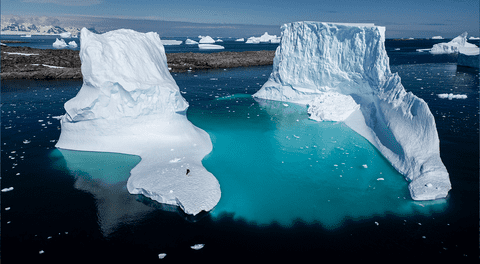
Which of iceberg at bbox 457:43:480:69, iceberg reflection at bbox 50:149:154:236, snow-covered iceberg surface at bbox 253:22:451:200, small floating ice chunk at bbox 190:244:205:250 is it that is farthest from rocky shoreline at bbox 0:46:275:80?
small floating ice chunk at bbox 190:244:205:250

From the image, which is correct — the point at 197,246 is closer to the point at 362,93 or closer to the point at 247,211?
the point at 247,211

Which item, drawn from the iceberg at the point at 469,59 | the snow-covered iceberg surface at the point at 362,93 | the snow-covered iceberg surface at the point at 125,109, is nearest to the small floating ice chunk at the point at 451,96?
the snow-covered iceberg surface at the point at 362,93

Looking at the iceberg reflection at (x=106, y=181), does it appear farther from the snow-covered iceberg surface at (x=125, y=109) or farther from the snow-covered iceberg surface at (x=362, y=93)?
the snow-covered iceberg surface at (x=362, y=93)

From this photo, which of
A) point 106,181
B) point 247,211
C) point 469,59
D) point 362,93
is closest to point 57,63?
point 106,181

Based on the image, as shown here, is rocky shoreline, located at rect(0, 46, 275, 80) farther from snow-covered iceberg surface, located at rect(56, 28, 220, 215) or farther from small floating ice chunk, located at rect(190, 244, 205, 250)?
small floating ice chunk, located at rect(190, 244, 205, 250)

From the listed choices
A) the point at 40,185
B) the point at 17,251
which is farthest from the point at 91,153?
the point at 17,251

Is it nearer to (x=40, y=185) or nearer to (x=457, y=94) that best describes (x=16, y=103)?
(x=40, y=185)
